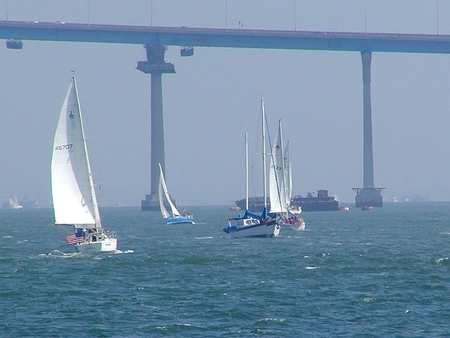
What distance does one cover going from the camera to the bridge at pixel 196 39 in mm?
157750

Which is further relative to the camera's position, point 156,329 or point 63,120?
point 63,120

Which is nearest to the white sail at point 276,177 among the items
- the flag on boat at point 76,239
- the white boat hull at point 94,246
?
the white boat hull at point 94,246

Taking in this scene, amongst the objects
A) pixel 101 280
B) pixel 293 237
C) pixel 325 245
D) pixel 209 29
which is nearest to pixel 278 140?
pixel 293 237

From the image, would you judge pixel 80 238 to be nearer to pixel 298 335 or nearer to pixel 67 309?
pixel 67 309

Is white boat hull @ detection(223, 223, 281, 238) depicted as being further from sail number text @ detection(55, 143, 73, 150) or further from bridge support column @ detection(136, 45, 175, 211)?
bridge support column @ detection(136, 45, 175, 211)

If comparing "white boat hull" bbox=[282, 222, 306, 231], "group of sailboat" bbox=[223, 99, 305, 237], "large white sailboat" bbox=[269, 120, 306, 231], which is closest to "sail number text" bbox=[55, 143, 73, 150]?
"group of sailboat" bbox=[223, 99, 305, 237]

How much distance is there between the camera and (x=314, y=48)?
553 feet

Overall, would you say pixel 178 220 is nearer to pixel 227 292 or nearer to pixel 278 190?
pixel 278 190

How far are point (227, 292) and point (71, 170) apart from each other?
18.4 m

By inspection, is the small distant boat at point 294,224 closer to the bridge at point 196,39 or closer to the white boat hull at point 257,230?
the white boat hull at point 257,230

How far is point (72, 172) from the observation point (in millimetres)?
57188

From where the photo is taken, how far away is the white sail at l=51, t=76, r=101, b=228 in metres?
56.6

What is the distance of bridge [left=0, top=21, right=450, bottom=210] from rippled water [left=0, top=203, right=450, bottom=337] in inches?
3690

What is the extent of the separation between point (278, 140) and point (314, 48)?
7350 cm
